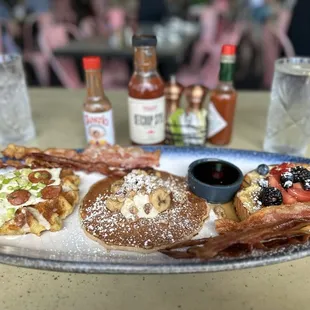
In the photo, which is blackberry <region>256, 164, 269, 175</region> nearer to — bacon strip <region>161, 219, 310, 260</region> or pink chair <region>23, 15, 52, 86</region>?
bacon strip <region>161, 219, 310, 260</region>

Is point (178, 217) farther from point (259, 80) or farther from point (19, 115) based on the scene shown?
point (259, 80)

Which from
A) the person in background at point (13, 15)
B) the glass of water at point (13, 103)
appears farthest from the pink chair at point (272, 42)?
the person in background at point (13, 15)

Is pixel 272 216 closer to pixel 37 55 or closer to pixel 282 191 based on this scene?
pixel 282 191

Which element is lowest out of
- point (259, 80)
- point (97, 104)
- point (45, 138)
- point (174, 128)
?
point (259, 80)

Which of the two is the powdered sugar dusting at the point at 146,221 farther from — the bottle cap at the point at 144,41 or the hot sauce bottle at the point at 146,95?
the bottle cap at the point at 144,41

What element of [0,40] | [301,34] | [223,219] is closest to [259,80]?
[301,34]

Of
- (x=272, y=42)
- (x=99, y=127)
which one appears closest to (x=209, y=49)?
(x=272, y=42)
